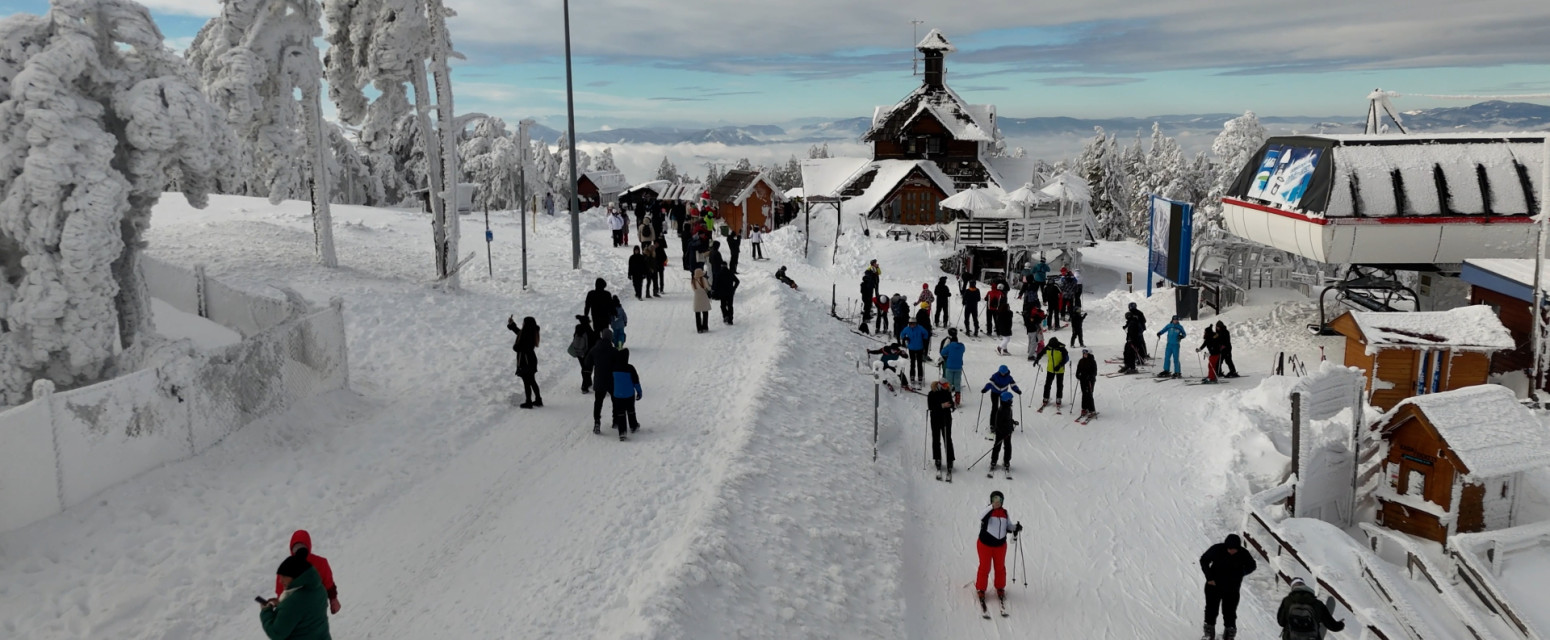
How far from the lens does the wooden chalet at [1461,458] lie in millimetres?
12914

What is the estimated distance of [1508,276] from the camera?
1823 centimetres

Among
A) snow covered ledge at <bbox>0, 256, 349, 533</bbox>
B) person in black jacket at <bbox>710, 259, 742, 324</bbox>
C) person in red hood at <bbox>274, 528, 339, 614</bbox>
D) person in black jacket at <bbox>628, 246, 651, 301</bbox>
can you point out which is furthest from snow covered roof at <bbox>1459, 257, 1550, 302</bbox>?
snow covered ledge at <bbox>0, 256, 349, 533</bbox>

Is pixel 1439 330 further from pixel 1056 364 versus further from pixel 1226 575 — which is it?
pixel 1226 575

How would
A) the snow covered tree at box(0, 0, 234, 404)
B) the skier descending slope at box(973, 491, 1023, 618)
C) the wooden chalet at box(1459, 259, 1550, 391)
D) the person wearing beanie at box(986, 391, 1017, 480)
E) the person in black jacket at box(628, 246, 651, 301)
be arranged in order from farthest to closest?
the person in black jacket at box(628, 246, 651, 301) → the wooden chalet at box(1459, 259, 1550, 391) → the person wearing beanie at box(986, 391, 1017, 480) → the snow covered tree at box(0, 0, 234, 404) → the skier descending slope at box(973, 491, 1023, 618)

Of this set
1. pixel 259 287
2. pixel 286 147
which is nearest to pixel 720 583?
pixel 259 287

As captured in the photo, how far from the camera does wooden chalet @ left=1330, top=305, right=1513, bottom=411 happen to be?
53.6 ft

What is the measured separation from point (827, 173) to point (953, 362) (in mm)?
35490

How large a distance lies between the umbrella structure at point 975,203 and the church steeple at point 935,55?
18.1 metres

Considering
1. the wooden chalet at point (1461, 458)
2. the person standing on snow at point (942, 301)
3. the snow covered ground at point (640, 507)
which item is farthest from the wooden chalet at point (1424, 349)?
the person standing on snow at point (942, 301)

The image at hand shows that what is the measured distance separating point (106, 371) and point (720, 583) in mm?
7887

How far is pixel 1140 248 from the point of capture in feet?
162

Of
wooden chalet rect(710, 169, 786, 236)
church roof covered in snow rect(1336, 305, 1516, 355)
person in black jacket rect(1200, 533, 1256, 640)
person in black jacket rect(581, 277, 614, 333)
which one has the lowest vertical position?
person in black jacket rect(1200, 533, 1256, 640)

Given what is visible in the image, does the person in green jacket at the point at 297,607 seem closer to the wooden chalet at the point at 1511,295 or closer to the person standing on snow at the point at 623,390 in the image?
the person standing on snow at the point at 623,390

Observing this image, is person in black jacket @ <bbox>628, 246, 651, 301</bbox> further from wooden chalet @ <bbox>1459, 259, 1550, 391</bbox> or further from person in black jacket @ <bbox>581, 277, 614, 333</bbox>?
wooden chalet @ <bbox>1459, 259, 1550, 391</bbox>
